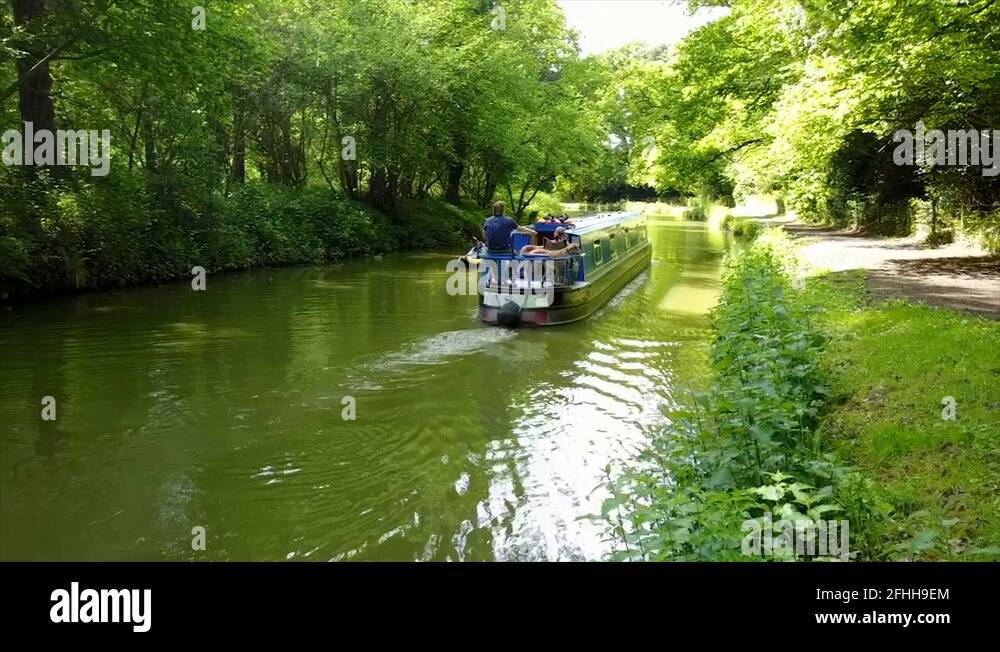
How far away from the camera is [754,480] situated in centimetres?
517

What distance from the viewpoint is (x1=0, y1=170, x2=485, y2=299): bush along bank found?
579 inches

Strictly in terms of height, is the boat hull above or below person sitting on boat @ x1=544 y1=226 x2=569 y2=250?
below

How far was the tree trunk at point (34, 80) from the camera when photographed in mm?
15039

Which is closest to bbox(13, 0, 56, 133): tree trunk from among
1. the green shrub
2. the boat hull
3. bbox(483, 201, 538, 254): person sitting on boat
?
bbox(483, 201, 538, 254): person sitting on boat

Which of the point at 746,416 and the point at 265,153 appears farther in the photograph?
the point at 265,153

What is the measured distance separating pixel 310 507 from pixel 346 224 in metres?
21.7

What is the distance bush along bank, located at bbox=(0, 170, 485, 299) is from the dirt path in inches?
615

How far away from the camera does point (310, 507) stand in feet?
19.4

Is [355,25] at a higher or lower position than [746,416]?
higher

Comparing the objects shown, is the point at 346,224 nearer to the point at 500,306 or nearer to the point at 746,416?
the point at 500,306

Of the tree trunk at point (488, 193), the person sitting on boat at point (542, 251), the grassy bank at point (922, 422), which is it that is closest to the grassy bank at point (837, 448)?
the grassy bank at point (922, 422)

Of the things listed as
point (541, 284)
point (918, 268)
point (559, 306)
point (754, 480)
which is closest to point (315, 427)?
point (754, 480)

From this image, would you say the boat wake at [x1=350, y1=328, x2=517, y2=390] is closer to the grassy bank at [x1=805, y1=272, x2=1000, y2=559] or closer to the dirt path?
the grassy bank at [x1=805, y1=272, x2=1000, y2=559]
